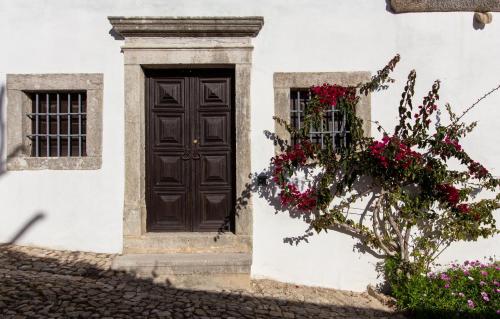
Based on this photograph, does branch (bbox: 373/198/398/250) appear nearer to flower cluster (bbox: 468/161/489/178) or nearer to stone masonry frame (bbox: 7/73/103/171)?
flower cluster (bbox: 468/161/489/178)

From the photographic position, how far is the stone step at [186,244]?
13.8 ft

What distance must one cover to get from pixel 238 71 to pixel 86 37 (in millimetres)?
1729

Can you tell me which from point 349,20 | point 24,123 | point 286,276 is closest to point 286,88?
point 349,20

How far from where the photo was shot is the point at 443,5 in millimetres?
4121

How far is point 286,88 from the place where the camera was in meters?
4.20

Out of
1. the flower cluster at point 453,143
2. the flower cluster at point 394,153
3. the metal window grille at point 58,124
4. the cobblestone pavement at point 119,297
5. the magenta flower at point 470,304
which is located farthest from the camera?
the metal window grille at point 58,124

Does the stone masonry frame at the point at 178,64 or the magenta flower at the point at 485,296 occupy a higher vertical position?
the stone masonry frame at the point at 178,64

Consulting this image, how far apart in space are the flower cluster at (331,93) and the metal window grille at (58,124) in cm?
264

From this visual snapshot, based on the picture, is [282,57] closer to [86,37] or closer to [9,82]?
[86,37]

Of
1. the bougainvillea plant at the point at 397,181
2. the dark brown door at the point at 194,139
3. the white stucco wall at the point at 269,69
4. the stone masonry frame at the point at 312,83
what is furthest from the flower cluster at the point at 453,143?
the dark brown door at the point at 194,139

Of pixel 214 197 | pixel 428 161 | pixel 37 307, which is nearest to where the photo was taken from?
pixel 37 307

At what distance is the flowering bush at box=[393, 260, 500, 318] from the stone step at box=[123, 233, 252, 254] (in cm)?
167

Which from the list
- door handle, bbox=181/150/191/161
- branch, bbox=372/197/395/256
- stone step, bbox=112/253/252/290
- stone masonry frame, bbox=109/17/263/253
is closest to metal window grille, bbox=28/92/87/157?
stone masonry frame, bbox=109/17/263/253

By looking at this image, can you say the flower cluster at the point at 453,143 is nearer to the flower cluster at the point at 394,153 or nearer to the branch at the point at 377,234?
the flower cluster at the point at 394,153
